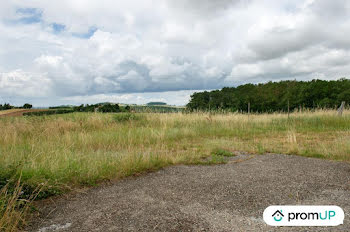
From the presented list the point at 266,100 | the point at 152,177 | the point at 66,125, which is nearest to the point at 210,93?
the point at 266,100

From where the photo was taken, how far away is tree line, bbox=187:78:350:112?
33844 mm

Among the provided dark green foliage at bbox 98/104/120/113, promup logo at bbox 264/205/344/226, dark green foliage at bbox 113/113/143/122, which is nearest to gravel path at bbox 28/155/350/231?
promup logo at bbox 264/205/344/226

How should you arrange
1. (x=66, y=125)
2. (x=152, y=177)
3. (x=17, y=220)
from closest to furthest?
(x=17, y=220)
(x=152, y=177)
(x=66, y=125)

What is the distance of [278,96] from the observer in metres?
43.4

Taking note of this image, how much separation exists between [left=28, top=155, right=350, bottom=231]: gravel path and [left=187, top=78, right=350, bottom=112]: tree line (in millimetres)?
23269

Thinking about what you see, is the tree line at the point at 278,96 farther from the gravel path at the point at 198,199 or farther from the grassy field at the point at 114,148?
the gravel path at the point at 198,199

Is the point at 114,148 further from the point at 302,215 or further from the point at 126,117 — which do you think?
the point at 126,117

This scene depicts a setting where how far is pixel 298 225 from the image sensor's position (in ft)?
8.09

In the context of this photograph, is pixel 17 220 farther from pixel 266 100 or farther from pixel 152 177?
pixel 266 100

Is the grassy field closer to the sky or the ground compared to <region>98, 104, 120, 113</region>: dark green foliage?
closer to the ground

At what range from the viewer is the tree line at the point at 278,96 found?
33844 millimetres

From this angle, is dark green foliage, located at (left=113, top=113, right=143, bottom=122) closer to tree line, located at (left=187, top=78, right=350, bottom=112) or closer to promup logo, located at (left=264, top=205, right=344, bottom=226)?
promup logo, located at (left=264, top=205, right=344, bottom=226)

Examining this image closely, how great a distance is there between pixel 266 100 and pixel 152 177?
42.3 meters

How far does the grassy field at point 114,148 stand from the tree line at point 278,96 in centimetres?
1548
